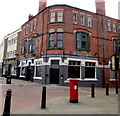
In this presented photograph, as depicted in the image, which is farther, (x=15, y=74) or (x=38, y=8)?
(x=15, y=74)

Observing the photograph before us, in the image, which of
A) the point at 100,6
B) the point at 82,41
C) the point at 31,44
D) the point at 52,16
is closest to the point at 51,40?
the point at 52,16

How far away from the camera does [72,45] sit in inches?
692

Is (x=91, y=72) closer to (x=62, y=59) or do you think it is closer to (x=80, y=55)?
(x=80, y=55)

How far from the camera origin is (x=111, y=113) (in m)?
5.30

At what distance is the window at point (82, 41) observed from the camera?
58.9 ft

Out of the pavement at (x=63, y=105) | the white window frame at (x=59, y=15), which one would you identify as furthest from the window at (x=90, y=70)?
the pavement at (x=63, y=105)

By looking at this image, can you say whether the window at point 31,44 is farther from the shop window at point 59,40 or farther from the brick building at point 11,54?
the brick building at point 11,54

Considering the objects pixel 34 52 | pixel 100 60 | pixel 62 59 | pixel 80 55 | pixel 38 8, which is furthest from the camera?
pixel 38 8

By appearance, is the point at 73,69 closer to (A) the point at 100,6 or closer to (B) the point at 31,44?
(B) the point at 31,44

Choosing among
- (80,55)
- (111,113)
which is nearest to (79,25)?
(80,55)

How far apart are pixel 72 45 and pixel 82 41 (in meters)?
1.75

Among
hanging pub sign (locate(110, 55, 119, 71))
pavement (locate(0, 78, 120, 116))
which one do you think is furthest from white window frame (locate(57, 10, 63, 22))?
pavement (locate(0, 78, 120, 116))

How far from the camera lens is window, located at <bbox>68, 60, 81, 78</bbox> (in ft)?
55.9

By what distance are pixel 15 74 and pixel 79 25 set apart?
16662 mm
